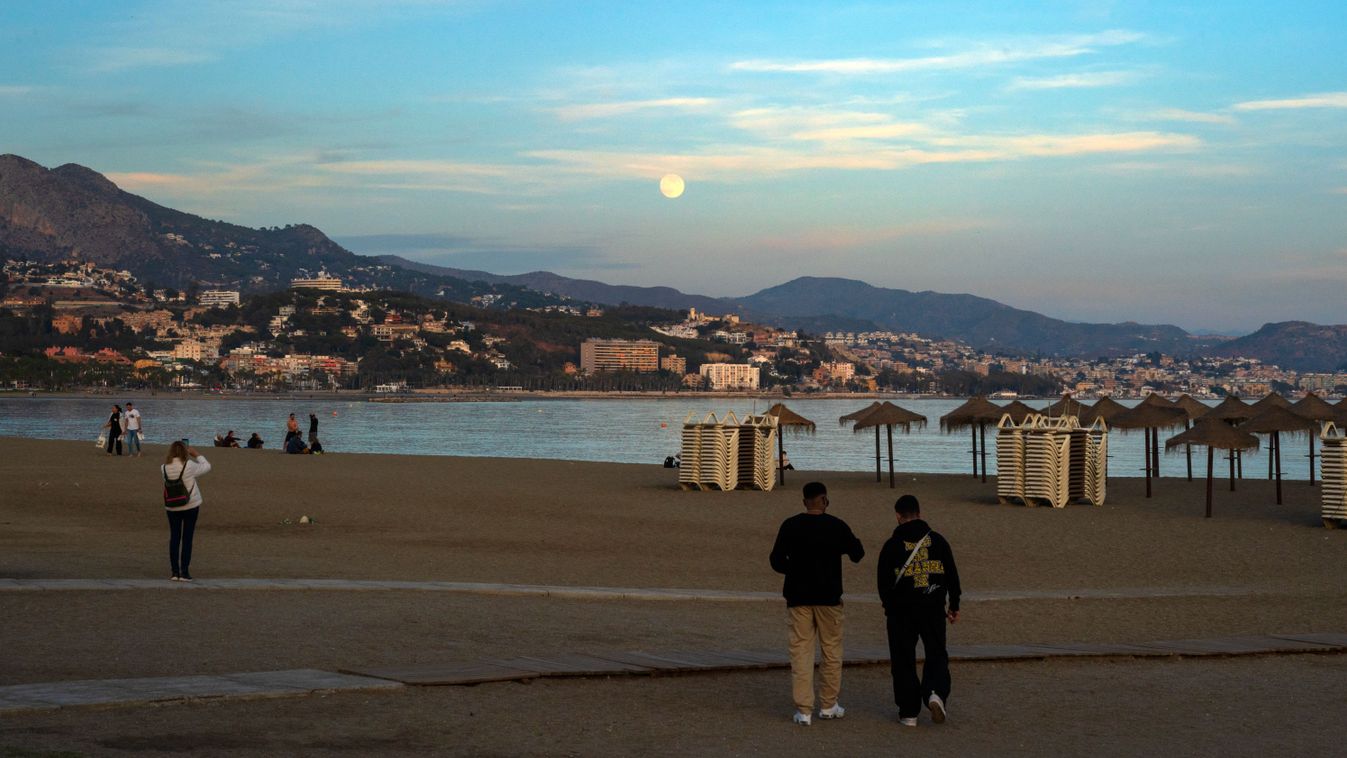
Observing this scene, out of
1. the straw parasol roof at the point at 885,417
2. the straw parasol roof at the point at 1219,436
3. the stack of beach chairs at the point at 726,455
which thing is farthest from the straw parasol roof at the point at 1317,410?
the stack of beach chairs at the point at 726,455

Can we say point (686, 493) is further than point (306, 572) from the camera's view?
Yes

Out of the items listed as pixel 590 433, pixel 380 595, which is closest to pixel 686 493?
pixel 380 595

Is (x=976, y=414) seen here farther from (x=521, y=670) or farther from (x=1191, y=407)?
(x=521, y=670)

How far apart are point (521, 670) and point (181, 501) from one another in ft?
18.0

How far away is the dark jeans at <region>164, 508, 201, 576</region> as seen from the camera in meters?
11.8

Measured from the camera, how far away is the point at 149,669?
7.57 meters

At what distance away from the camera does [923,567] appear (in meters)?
6.95

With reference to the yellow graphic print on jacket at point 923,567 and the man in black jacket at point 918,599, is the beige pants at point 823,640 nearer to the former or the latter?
the man in black jacket at point 918,599

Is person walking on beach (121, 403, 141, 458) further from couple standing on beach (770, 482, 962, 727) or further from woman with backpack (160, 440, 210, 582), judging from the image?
couple standing on beach (770, 482, 962, 727)

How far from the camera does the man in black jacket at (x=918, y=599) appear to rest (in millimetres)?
6945

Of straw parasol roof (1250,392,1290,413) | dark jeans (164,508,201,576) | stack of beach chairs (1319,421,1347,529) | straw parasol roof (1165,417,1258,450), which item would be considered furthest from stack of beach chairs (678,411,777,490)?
dark jeans (164,508,201,576)

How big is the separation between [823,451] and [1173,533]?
49691 mm

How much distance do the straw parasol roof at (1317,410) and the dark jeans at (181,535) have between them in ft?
85.1

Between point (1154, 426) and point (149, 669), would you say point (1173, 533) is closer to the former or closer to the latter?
point (1154, 426)
